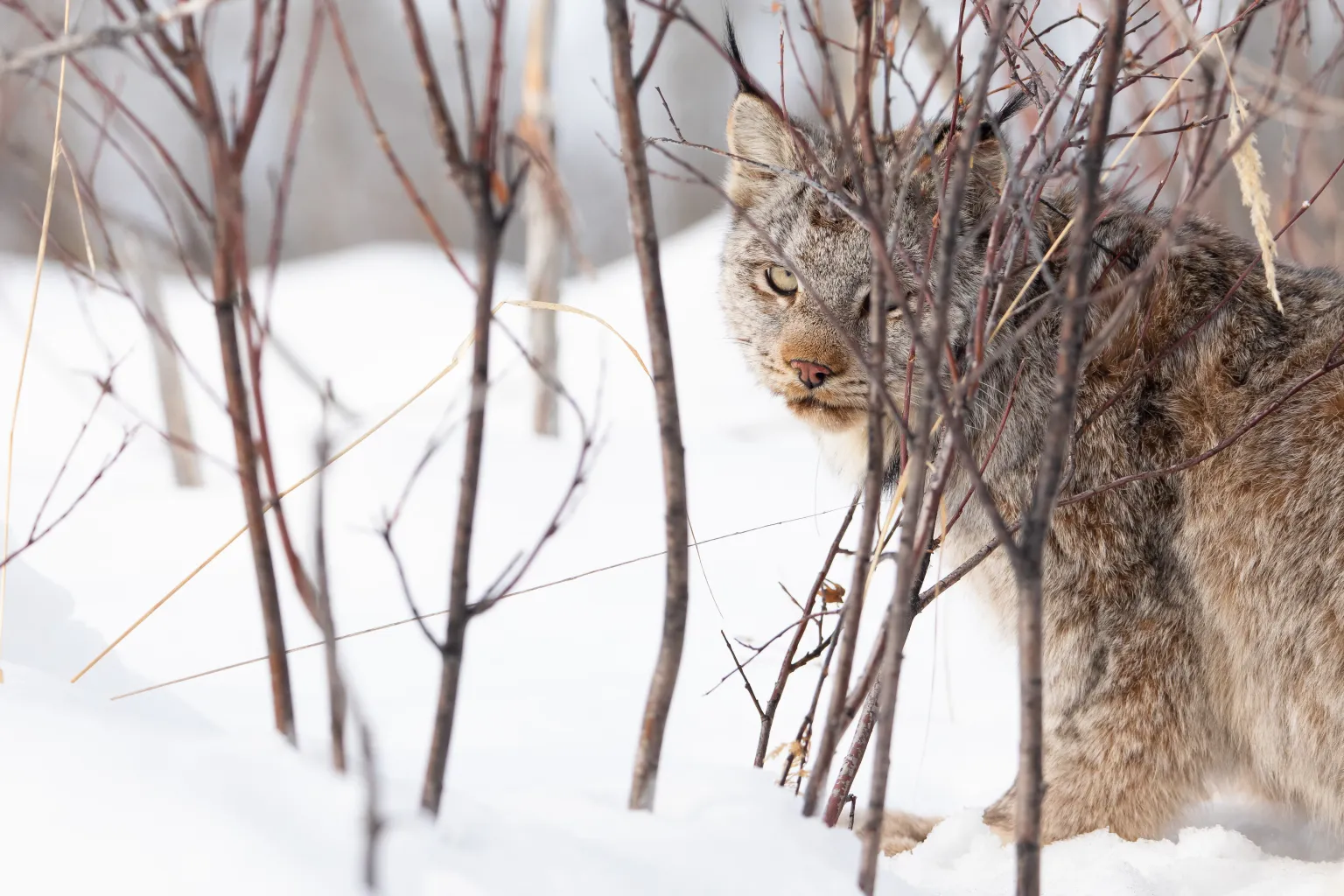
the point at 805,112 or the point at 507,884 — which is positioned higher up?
the point at 805,112

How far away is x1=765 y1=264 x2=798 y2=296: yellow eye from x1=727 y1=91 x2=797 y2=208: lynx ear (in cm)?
19

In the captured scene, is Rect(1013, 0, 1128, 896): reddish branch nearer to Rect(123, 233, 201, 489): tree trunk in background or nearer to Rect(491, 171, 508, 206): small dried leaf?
Rect(491, 171, 508, 206): small dried leaf

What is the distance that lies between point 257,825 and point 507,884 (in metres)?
0.28

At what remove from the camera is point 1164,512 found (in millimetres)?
2398

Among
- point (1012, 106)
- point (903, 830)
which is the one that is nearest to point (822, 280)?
point (1012, 106)

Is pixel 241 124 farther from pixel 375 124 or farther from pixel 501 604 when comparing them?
pixel 501 604

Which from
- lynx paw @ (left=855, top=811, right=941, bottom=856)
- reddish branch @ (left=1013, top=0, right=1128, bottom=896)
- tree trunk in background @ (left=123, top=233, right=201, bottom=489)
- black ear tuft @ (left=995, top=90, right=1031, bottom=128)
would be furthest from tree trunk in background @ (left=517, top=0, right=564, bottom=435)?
reddish branch @ (left=1013, top=0, right=1128, bottom=896)

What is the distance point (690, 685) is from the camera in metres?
3.25

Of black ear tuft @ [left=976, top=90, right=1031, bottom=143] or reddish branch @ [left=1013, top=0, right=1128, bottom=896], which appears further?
black ear tuft @ [left=976, top=90, right=1031, bottom=143]

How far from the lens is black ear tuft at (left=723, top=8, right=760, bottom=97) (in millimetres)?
1973

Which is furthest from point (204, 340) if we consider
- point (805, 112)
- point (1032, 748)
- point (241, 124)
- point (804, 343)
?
point (1032, 748)

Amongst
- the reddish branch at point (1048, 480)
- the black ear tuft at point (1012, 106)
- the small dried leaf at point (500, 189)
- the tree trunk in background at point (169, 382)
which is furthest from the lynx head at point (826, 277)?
the tree trunk in background at point (169, 382)

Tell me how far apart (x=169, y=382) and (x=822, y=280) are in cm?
434

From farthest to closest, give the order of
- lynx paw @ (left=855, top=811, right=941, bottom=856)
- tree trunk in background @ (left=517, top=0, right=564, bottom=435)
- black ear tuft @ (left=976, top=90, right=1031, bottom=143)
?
tree trunk in background @ (left=517, top=0, right=564, bottom=435) < lynx paw @ (left=855, top=811, right=941, bottom=856) < black ear tuft @ (left=976, top=90, right=1031, bottom=143)
